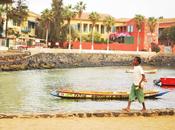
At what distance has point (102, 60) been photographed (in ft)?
327

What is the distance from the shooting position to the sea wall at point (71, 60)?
74113 millimetres

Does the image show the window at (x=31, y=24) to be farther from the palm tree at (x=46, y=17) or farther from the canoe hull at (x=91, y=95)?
the canoe hull at (x=91, y=95)

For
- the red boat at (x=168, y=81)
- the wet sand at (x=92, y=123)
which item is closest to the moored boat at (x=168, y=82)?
the red boat at (x=168, y=81)

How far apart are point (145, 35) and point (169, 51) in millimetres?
8075

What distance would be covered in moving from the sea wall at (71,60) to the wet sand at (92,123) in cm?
5643

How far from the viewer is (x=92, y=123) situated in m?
13.6

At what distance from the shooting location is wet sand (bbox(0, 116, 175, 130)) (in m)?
12.8

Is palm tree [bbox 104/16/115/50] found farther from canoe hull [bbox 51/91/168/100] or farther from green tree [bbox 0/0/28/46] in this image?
canoe hull [bbox 51/91/168/100]

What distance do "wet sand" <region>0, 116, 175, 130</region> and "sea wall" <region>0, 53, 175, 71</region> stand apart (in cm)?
5643

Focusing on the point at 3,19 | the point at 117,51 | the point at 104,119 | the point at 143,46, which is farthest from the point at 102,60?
the point at 104,119

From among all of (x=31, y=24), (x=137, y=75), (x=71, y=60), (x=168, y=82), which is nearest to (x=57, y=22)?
(x=31, y=24)

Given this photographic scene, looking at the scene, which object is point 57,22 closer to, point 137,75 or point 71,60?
point 71,60

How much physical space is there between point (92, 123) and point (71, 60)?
79941 millimetres

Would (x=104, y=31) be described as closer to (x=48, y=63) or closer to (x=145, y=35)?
(x=145, y=35)
